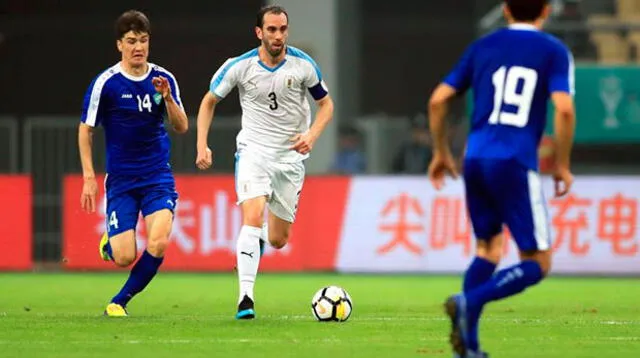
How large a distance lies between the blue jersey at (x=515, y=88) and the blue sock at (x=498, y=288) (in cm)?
59

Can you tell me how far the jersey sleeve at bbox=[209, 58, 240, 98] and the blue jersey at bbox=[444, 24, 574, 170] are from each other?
388cm

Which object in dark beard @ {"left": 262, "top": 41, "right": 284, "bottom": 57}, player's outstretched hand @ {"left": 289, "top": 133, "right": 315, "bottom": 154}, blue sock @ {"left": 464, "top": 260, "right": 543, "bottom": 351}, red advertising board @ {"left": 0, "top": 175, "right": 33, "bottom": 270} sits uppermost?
dark beard @ {"left": 262, "top": 41, "right": 284, "bottom": 57}

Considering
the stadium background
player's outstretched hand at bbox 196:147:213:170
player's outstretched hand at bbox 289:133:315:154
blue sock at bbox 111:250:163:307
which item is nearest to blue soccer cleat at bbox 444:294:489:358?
player's outstretched hand at bbox 289:133:315:154

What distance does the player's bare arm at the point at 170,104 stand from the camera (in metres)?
12.4

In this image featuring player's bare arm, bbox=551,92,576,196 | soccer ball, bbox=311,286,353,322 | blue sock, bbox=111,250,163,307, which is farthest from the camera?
blue sock, bbox=111,250,163,307

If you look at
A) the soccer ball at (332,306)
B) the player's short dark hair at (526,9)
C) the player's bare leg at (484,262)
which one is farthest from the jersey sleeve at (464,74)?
the soccer ball at (332,306)

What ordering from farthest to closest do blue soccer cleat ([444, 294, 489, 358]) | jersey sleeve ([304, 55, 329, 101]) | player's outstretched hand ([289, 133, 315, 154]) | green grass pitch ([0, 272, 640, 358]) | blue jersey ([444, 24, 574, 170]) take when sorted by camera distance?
jersey sleeve ([304, 55, 329, 101])
player's outstretched hand ([289, 133, 315, 154])
green grass pitch ([0, 272, 640, 358])
blue jersey ([444, 24, 574, 170])
blue soccer cleat ([444, 294, 489, 358])

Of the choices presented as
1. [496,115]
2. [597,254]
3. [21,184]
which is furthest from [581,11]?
[496,115]

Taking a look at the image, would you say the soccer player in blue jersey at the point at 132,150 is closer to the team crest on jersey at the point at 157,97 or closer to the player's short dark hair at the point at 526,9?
the team crest on jersey at the point at 157,97

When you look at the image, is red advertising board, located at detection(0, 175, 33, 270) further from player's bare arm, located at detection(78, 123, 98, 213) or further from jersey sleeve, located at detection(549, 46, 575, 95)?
jersey sleeve, located at detection(549, 46, 575, 95)

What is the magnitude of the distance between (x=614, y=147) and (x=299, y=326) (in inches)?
454

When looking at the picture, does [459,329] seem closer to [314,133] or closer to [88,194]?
[314,133]

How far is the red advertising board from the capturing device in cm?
2144

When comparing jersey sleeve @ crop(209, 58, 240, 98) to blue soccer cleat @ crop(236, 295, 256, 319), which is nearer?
blue soccer cleat @ crop(236, 295, 256, 319)
